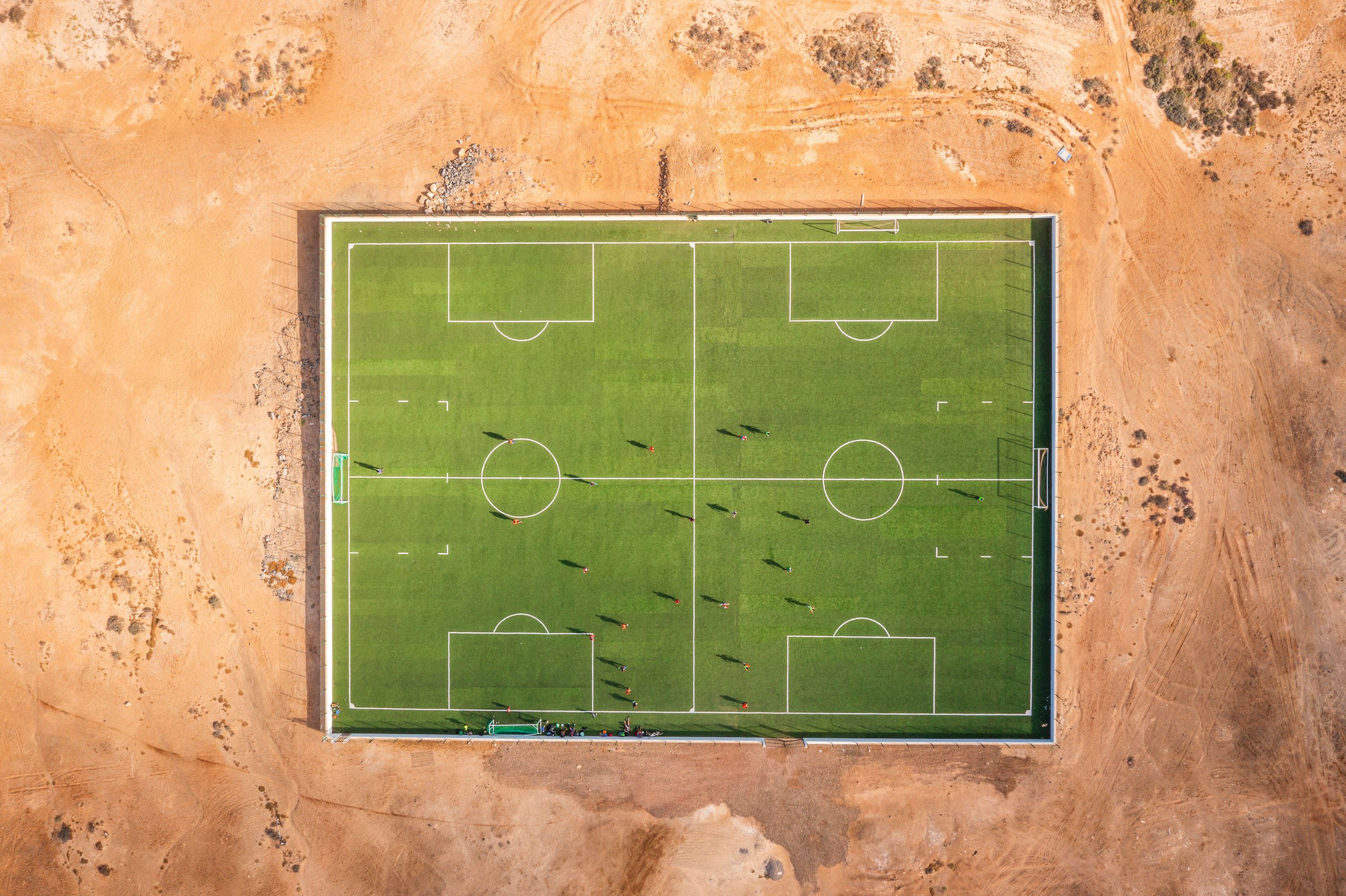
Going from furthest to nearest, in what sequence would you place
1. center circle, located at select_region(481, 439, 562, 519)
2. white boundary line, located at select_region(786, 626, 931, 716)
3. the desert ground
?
center circle, located at select_region(481, 439, 562, 519)
white boundary line, located at select_region(786, 626, 931, 716)
the desert ground

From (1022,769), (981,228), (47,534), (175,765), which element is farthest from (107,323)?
(1022,769)

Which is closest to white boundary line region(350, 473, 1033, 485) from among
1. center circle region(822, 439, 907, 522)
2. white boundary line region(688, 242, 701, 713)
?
A: center circle region(822, 439, 907, 522)

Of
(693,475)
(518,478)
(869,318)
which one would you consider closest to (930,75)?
(869,318)

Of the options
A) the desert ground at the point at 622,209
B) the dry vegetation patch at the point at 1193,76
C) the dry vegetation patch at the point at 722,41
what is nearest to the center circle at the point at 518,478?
the desert ground at the point at 622,209

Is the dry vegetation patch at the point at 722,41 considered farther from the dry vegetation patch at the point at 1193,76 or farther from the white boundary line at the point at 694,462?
the dry vegetation patch at the point at 1193,76

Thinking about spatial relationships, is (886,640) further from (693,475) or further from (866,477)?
(693,475)

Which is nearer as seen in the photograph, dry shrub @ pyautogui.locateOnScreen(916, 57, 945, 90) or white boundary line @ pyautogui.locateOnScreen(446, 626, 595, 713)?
dry shrub @ pyautogui.locateOnScreen(916, 57, 945, 90)

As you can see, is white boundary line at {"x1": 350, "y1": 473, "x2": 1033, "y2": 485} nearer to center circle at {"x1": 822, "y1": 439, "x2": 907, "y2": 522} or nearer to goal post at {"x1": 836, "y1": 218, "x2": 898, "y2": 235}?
center circle at {"x1": 822, "y1": 439, "x2": 907, "y2": 522}

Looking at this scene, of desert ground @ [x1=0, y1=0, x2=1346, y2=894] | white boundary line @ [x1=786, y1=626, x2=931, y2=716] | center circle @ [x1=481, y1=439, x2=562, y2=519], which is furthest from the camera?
center circle @ [x1=481, y1=439, x2=562, y2=519]
